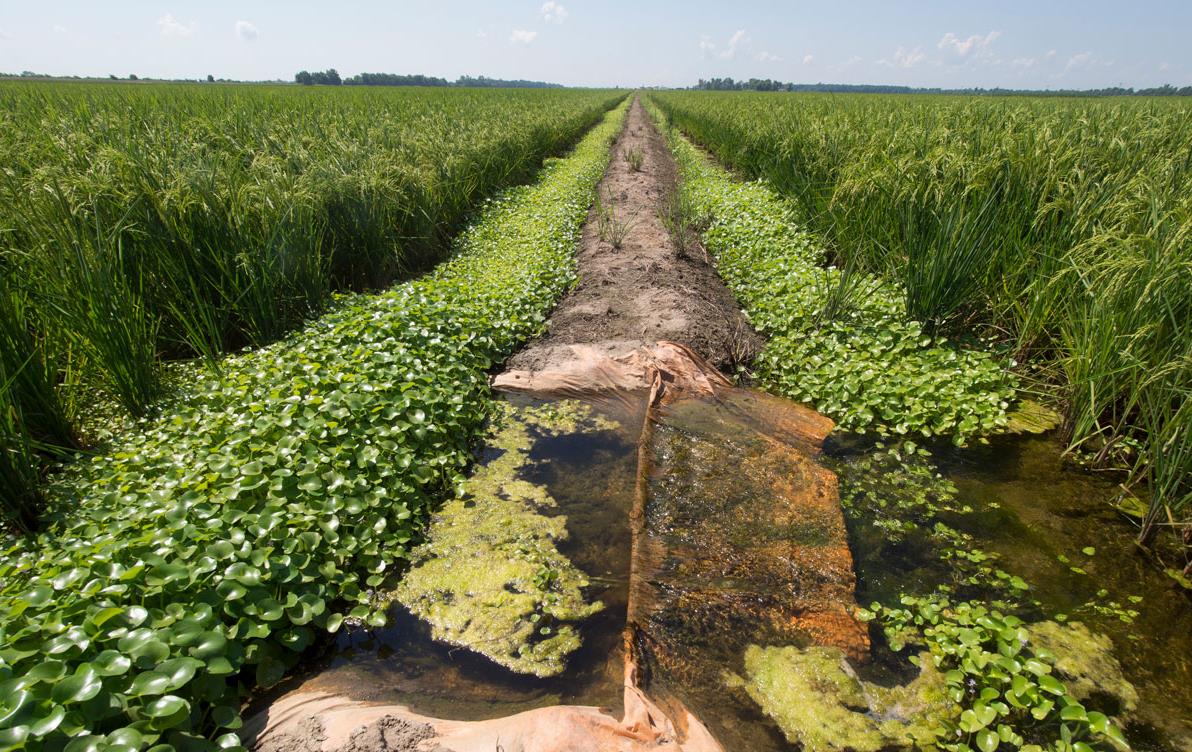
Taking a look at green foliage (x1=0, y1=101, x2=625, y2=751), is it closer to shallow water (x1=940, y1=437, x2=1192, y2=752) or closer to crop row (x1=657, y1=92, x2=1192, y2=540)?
shallow water (x1=940, y1=437, x2=1192, y2=752)

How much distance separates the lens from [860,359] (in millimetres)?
4617

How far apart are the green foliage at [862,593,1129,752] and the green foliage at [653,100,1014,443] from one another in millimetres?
1741

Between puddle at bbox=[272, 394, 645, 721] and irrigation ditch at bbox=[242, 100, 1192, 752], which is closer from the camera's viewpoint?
irrigation ditch at bbox=[242, 100, 1192, 752]

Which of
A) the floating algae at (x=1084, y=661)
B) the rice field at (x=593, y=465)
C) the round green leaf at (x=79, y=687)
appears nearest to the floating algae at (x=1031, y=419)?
the rice field at (x=593, y=465)

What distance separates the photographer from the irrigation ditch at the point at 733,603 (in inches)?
86.6

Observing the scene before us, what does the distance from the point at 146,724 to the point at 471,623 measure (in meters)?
1.22

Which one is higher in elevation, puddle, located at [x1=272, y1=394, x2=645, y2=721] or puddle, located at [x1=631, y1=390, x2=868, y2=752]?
puddle, located at [x1=631, y1=390, x2=868, y2=752]

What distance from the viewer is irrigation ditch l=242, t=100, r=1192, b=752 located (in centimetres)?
220

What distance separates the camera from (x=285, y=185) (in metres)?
5.21

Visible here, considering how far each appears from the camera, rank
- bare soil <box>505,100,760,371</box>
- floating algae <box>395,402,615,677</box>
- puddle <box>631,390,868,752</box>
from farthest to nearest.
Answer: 1. bare soil <box>505,100,760,371</box>
2. floating algae <box>395,402,615,677</box>
3. puddle <box>631,390,868,752</box>

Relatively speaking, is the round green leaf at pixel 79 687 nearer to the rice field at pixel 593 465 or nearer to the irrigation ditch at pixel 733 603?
the rice field at pixel 593 465

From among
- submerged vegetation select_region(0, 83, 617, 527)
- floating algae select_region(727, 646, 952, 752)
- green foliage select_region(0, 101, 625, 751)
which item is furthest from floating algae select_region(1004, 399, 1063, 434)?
submerged vegetation select_region(0, 83, 617, 527)

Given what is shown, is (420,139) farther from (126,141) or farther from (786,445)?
(786,445)

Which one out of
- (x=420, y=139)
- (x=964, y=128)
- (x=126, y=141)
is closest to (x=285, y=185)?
(x=126, y=141)
